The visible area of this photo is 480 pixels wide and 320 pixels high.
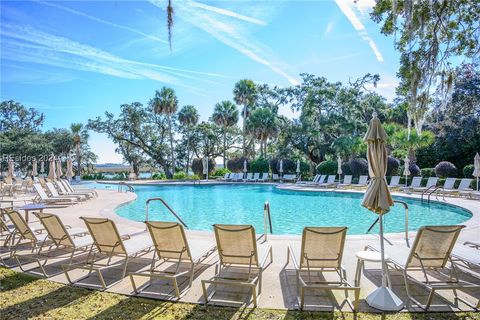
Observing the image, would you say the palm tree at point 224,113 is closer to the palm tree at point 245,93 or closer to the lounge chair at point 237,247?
the palm tree at point 245,93

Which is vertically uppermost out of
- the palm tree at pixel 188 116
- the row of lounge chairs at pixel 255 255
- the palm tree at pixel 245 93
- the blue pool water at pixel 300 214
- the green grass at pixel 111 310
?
the palm tree at pixel 245 93

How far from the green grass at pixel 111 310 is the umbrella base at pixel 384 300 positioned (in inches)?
4.0

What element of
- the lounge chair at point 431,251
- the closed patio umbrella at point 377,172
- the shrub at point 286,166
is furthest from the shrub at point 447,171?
the closed patio umbrella at point 377,172

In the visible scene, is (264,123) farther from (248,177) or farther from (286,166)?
(248,177)

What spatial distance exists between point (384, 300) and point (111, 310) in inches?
116

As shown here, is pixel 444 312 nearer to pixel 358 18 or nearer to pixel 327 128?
pixel 358 18

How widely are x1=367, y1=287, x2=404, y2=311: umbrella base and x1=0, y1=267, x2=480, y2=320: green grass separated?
0.33 ft

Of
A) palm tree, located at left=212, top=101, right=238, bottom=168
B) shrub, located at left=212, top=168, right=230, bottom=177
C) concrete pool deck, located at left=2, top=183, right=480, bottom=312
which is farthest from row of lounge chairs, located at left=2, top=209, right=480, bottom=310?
palm tree, located at left=212, top=101, right=238, bottom=168

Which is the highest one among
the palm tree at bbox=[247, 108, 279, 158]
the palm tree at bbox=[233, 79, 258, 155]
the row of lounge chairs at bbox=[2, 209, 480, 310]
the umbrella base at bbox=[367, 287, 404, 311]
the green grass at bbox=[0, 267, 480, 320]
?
the palm tree at bbox=[233, 79, 258, 155]

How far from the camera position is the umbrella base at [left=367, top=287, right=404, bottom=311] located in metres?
3.30

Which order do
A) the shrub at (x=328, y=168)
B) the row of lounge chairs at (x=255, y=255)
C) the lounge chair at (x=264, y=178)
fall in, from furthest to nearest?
1. the lounge chair at (x=264, y=178)
2. the shrub at (x=328, y=168)
3. the row of lounge chairs at (x=255, y=255)

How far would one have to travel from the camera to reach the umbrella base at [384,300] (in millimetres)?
3299

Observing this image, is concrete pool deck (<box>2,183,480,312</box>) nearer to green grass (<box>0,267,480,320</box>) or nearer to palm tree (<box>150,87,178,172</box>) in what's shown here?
green grass (<box>0,267,480,320</box>)

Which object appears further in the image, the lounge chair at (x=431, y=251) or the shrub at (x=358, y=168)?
the shrub at (x=358, y=168)
